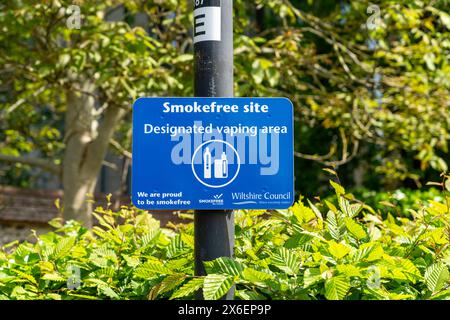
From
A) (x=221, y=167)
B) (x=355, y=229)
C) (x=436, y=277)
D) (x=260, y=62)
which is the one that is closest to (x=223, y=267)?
(x=221, y=167)

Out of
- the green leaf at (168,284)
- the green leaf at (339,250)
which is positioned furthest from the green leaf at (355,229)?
the green leaf at (168,284)

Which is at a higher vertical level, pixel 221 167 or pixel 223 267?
pixel 221 167

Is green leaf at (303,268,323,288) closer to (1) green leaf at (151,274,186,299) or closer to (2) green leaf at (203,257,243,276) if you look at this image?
(2) green leaf at (203,257,243,276)

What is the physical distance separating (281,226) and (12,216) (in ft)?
36.8

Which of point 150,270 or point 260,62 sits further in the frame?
point 260,62

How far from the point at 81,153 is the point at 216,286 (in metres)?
6.26

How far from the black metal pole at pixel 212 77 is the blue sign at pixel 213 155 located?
0.22 ft

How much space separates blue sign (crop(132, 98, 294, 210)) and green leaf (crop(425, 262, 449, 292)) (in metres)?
0.65

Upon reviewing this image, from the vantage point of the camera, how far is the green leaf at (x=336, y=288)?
2.35 metres

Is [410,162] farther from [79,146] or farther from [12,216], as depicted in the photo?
[12,216]

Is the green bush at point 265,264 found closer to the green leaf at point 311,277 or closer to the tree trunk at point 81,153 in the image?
the green leaf at point 311,277

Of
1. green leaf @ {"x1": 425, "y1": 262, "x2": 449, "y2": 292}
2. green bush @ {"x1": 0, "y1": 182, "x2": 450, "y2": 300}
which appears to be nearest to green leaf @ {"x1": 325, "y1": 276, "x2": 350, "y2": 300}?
green bush @ {"x1": 0, "y1": 182, "x2": 450, "y2": 300}

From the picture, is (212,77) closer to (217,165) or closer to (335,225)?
(217,165)

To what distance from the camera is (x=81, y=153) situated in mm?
8281
